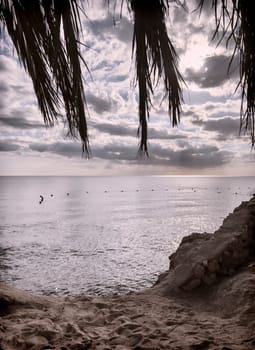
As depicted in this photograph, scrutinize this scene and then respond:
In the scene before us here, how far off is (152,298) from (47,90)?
6.29 metres

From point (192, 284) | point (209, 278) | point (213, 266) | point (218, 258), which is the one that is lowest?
point (192, 284)

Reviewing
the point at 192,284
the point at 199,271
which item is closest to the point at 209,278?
the point at 199,271

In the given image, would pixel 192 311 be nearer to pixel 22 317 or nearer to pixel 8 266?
pixel 22 317

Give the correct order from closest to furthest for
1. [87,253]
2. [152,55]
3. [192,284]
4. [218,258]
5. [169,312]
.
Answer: [152,55] < [169,312] < [192,284] < [218,258] < [87,253]

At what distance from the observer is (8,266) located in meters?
20.1

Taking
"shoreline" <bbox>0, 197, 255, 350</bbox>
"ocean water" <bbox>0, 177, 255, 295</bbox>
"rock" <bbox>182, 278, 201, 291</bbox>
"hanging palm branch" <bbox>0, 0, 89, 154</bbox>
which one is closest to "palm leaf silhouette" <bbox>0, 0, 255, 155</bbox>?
"hanging palm branch" <bbox>0, 0, 89, 154</bbox>

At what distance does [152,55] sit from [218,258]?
6.99 meters

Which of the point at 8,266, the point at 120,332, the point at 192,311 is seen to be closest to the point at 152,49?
the point at 120,332

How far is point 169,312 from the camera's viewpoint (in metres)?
5.44

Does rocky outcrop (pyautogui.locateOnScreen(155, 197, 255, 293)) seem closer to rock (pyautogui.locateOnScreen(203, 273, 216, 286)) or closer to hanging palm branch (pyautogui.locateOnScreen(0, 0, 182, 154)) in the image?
rock (pyautogui.locateOnScreen(203, 273, 216, 286))

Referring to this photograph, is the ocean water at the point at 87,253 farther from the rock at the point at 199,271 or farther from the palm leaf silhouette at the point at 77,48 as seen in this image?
the palm leaf silhouette at the point at 77,48

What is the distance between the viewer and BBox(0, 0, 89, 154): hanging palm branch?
114 cm

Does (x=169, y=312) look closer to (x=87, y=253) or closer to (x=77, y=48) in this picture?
(x=77, y=48)

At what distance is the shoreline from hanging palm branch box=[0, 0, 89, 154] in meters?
3.46
